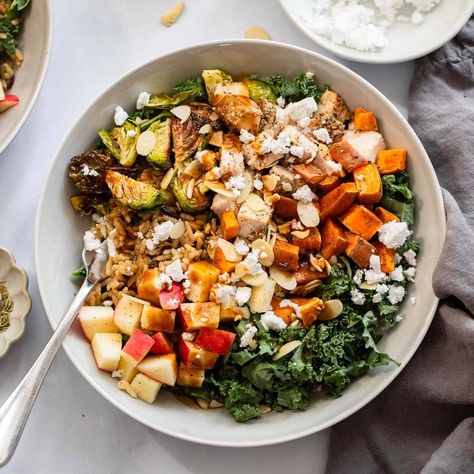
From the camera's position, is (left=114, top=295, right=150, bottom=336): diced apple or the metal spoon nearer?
the metal spoon

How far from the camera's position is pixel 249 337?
2736 millimetres

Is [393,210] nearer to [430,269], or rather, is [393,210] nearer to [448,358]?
[430,269]

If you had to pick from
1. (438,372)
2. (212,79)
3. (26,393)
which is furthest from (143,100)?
(438,372)

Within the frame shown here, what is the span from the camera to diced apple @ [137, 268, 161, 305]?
274 cm

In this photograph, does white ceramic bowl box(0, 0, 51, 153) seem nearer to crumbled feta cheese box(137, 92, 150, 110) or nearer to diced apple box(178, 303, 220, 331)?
Result: crumbled feta cheese box(137, 92, 150, 110)

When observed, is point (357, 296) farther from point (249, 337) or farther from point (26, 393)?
point (26, 393)

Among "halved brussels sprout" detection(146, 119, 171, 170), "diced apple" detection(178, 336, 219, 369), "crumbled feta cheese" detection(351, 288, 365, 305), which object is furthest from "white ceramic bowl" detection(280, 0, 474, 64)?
"diced apple" detection(178, 336, 219, 369)

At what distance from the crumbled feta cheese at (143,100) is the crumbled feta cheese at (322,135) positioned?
62 centimetres

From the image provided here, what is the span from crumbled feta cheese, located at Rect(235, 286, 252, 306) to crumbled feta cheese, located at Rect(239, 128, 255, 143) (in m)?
0.53

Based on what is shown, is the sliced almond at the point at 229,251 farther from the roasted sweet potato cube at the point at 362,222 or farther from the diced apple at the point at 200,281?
the roasted sweet potato cube at the point at 362,222

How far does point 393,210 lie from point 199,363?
0.88 m

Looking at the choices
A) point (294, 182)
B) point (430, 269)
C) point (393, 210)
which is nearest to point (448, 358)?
point (430, 269)

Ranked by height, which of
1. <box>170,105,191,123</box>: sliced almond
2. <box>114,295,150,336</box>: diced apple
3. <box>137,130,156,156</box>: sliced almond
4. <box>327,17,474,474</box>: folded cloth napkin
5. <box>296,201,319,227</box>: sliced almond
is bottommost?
<box>327,17,474,474</box>: folded cloth napkin

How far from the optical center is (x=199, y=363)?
9.04 feet
